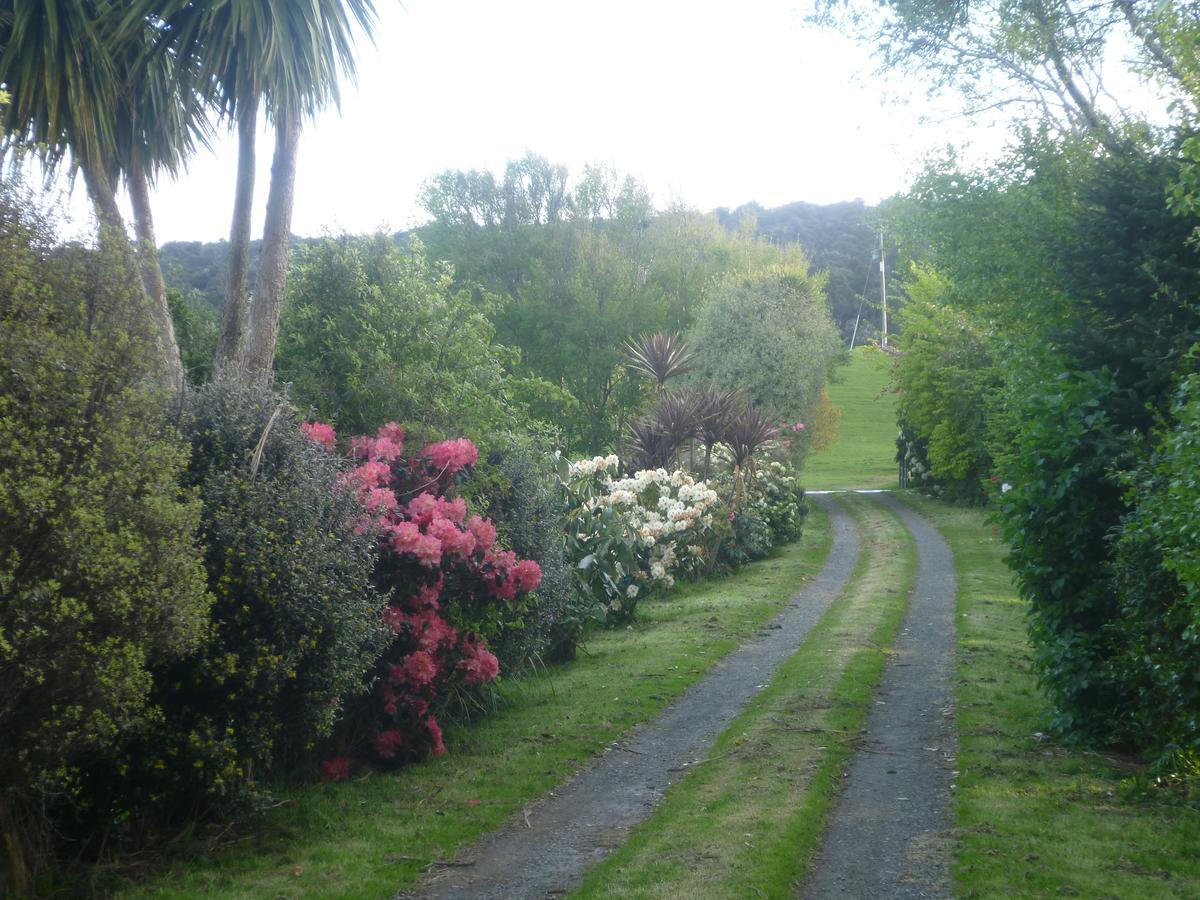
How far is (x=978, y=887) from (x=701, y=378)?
104 feet

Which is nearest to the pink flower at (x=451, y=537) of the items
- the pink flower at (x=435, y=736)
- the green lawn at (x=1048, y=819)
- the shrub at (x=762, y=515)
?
the pink flower at (x=435, y=736)

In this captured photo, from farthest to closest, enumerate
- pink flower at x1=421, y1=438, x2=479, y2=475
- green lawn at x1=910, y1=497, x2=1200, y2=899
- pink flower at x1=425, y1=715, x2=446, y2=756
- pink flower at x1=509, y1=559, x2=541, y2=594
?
pink flower at x1=421, y1=438, x2=479, y2=475
pink flower at x1=509, y1=559, x2=541, y2=594
pink flower at x1=425, y1=715, x2=446, y2=756
green lawn at x1=910, y1=497, x2=1200, y2=899

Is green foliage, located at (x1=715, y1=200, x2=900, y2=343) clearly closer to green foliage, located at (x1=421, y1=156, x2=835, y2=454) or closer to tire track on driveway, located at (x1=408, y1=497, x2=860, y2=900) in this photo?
green foliage, located at (x1=421, y1=156, x2=835, y2=454)

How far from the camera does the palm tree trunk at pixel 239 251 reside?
12227 millimetres

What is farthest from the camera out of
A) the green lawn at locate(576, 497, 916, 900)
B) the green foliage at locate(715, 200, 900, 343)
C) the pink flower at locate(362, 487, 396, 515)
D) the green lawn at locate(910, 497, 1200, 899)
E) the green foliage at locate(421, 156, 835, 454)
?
the green foliage at locate(715, 200, 900, 343)

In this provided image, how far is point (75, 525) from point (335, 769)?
3.91 meters

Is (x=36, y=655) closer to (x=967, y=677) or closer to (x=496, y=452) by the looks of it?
(x=496, y=452)

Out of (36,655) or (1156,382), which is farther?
(1156,382)

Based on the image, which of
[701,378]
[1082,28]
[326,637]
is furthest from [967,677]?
[701,378]

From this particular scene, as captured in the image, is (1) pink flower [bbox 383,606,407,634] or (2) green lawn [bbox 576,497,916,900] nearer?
(2) green lawn [bbox 576,497,916,900]

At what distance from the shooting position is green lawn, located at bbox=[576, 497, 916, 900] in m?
6.24

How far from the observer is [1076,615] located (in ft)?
30.9

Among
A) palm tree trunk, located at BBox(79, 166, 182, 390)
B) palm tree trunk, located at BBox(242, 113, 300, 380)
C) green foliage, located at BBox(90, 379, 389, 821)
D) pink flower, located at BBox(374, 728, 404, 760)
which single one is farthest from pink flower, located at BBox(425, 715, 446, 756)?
palm tree trunk, located at BBox(242, 113, 300, 380)

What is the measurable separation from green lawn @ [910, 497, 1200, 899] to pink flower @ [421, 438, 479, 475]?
505cm
